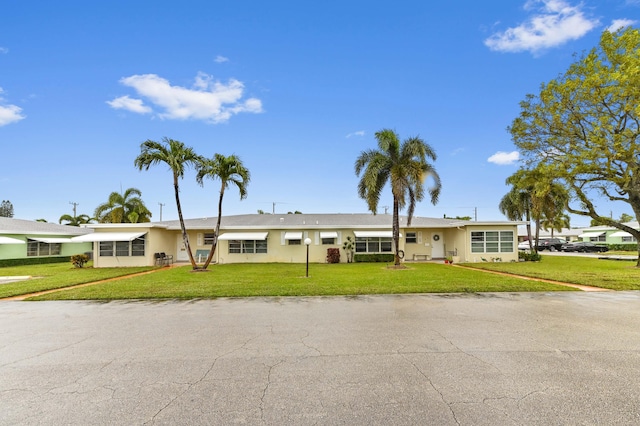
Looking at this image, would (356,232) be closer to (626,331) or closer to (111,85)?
(111,85)

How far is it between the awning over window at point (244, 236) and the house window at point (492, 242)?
15.3m

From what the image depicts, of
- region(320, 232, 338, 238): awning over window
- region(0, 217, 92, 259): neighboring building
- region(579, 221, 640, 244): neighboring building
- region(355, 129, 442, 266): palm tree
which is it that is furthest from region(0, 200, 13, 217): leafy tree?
region(579, 221, 640, 244): neighboring building

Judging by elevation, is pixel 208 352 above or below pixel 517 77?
below

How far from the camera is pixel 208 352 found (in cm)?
535

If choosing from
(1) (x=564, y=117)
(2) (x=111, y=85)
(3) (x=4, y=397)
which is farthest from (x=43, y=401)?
(1) (x=564, y=117)

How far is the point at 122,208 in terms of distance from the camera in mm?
32688

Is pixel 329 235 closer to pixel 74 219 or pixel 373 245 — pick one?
pixel 373 245

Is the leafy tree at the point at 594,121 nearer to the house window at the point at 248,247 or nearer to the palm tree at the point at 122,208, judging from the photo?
the house window at the point at 248,247

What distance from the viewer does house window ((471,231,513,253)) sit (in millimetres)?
25250

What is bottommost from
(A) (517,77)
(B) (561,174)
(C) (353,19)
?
(B) (561,174)

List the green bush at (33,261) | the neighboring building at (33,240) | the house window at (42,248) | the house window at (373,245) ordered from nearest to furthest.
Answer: the green bush at (33,261) → the neighboring building at (33,240) → the house window at (373,245) → the house window at (42,248)

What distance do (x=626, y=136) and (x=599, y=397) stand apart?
22.8 meters

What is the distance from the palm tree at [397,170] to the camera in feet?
60.3

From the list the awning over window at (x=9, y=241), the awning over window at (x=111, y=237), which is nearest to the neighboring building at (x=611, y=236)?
the awning over window at (x=111, y=237)
